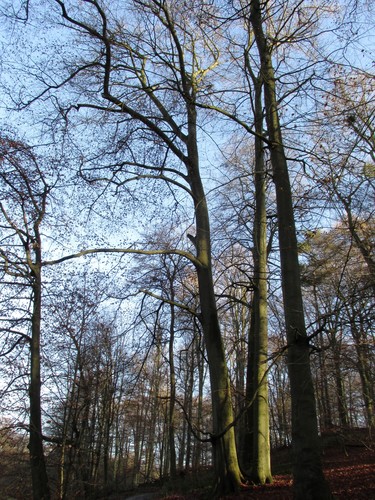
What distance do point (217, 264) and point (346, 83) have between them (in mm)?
6136

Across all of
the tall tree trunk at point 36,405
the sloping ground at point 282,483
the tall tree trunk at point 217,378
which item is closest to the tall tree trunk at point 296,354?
the tall tree trunk at point 217,378

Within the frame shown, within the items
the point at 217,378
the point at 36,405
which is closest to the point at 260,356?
the point at 217,378

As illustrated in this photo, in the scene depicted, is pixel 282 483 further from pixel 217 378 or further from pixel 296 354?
pixel 296 354

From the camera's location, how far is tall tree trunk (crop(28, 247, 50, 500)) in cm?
1150

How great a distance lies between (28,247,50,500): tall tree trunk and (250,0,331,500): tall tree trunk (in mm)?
7497

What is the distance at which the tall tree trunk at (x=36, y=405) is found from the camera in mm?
11500

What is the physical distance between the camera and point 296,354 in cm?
455

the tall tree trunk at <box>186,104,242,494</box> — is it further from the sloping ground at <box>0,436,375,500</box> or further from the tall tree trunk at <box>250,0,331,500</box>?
the tall tree trunk at <box>250,0,331,500</box>

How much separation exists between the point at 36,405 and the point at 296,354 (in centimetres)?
1052

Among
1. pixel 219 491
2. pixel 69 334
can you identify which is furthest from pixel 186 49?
pixel 69 334

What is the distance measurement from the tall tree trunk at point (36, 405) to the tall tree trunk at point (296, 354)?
7497 millimetres

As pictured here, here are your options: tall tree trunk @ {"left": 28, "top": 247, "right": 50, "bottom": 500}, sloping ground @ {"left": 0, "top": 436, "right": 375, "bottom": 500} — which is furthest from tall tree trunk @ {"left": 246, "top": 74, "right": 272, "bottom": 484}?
tall tree trunk @ {"left": 28, "top": 247, "right": 50, "bottom": 500}

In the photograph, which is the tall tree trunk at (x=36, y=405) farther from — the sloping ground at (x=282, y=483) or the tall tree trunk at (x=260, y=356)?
the tall tree trunk at (x=260, y=356)

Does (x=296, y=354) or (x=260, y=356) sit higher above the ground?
(x=260, y=356)
